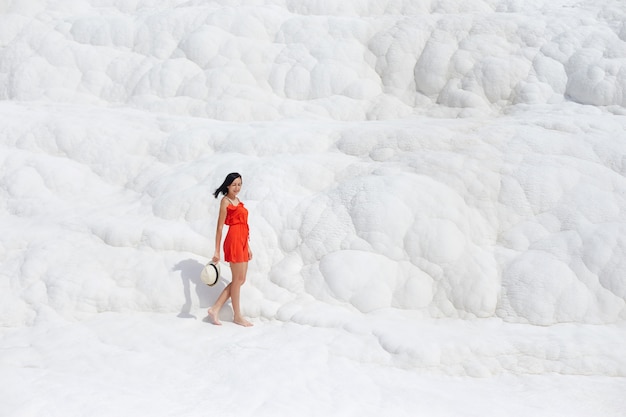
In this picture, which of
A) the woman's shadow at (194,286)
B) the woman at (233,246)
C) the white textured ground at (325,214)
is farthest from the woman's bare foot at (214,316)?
the woman's shadow at (194,286)

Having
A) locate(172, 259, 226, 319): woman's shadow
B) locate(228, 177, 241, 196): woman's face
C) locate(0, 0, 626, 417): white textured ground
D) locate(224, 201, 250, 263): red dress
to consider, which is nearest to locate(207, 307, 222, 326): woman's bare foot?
locate(0, 0, 626, 417): white textured ground

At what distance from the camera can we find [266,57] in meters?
10.2

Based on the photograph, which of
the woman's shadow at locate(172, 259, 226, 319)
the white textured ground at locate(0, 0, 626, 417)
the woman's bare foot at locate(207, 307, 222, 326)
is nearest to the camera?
the white textured ground at locate(0, 0, 626, 417)

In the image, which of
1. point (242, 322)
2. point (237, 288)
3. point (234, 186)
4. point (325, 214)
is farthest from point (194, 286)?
point (325, 214)

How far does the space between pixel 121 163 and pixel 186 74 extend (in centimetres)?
277

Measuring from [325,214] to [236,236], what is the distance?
50.4 inches

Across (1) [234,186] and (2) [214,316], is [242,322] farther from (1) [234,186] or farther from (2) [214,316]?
(1) [234,186]

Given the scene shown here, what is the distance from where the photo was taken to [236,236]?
231 inches

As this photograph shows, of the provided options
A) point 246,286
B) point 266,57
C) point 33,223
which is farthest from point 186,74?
point 246,286

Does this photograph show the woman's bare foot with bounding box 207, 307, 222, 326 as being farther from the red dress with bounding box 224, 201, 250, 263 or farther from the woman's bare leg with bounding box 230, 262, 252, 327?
the red dress with bounding box 224, 201, 250, 263

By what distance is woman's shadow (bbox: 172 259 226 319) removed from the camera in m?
6.12

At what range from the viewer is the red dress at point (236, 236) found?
5832 millimetres

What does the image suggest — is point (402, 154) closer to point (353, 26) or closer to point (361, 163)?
point (361, 163)

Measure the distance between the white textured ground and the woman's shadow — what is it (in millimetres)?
24
